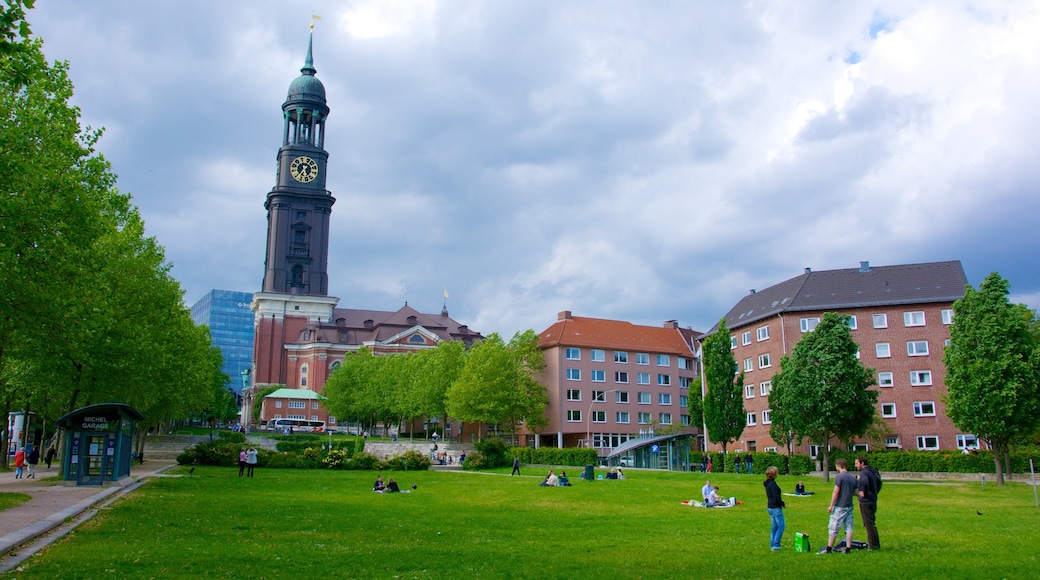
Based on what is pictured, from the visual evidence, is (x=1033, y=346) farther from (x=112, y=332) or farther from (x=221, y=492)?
(x=112, y=332)

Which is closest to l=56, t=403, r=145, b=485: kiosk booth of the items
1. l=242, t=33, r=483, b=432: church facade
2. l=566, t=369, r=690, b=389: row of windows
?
l=566, t=369, r=690, b=389: row of windows

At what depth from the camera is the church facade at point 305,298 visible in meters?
132

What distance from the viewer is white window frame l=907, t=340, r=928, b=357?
6134 cm

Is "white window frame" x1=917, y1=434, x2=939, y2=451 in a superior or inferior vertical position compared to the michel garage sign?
inferior

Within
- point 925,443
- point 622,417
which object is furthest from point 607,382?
point 925,443

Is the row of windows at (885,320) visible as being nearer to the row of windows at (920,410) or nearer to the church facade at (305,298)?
the row of windows at (920,410)

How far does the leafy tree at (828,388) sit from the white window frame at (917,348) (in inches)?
693

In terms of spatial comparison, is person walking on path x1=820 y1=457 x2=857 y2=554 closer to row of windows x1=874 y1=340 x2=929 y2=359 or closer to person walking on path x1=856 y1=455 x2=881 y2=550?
person walking on path x1=856 y1=455 x2=881 y2=550

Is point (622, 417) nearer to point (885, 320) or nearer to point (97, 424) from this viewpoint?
point (885, 320)

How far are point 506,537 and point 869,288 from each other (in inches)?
2161

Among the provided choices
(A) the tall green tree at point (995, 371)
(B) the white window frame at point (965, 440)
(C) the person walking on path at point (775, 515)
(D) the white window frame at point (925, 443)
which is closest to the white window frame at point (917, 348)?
(D) the white window frame at point (925, 443)

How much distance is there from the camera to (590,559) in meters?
15.1

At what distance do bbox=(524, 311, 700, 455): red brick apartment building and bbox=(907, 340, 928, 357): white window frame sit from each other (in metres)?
25.8

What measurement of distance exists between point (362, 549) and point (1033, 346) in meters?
39.7
